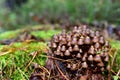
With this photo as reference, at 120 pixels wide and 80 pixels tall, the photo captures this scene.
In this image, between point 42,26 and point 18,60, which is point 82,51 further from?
point 42,26

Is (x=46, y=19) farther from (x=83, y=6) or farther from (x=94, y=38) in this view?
(x=94, y=38)

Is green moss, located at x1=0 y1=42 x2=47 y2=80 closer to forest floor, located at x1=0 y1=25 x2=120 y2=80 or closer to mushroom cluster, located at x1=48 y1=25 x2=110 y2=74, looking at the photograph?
forest floor, located at x1=0 y1=25 x2=120 y2=80

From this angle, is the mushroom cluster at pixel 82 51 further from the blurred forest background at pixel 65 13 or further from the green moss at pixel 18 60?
the blurred forest background at pixel 65 13

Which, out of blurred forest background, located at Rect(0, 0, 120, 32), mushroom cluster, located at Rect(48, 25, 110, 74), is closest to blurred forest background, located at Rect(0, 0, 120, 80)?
blurred forest background, located at Rect(0, 0, 120, 32)

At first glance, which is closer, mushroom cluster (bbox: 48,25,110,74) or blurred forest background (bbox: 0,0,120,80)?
mushroom cluster (bbox: 48,25,110,74)

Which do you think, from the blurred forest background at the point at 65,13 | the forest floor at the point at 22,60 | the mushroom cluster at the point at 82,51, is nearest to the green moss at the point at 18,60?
the forest floor at the point at 22,60

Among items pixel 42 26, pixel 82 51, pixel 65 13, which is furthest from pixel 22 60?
pixel 65 13

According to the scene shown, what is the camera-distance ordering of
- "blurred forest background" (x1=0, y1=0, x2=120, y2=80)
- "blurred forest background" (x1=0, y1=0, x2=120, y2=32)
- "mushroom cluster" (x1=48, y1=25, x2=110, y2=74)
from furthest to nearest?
"blurred forest background" (x1=0, y1=0, x2=120, y2=32) → "blurred forest background" (x1=0, y1=0, x2=120, y2=80) → "mushroom cluster" (x1=48, y1=25, x2=110, y2=74)

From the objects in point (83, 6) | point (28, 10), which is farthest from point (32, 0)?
point (83, 6)
